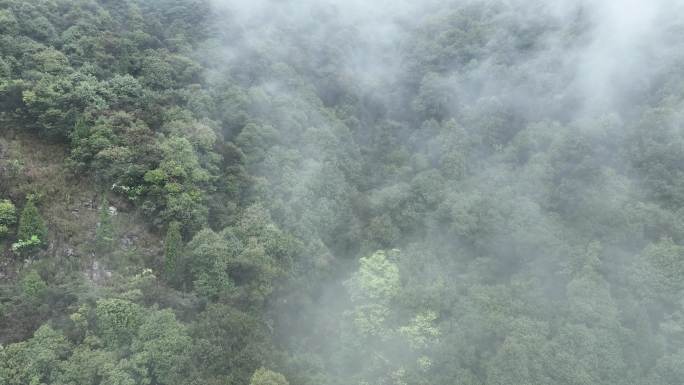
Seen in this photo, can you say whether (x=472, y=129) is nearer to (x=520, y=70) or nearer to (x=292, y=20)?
(x=520, y=70)

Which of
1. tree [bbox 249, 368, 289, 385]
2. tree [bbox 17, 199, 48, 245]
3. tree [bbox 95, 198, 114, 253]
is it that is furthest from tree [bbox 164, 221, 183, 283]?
tree [bbox 249, 368, 289, 385]

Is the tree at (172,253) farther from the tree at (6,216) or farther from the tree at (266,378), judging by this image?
the tree at (266,378)

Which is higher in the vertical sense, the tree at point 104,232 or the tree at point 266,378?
the tree at point 104,232

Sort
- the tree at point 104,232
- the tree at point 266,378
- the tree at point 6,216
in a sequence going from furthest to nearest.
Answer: the tree at point 104,232, the tree at point 6,216, the tree at point 266,378

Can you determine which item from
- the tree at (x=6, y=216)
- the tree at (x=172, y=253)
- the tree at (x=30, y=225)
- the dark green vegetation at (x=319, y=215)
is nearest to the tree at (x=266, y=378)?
the dark green vegetation at (x=319, y=215)

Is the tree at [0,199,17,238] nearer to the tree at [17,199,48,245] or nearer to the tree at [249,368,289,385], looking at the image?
the tree at [17,199,48,245]

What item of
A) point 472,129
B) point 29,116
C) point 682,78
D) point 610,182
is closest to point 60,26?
point 29,116
